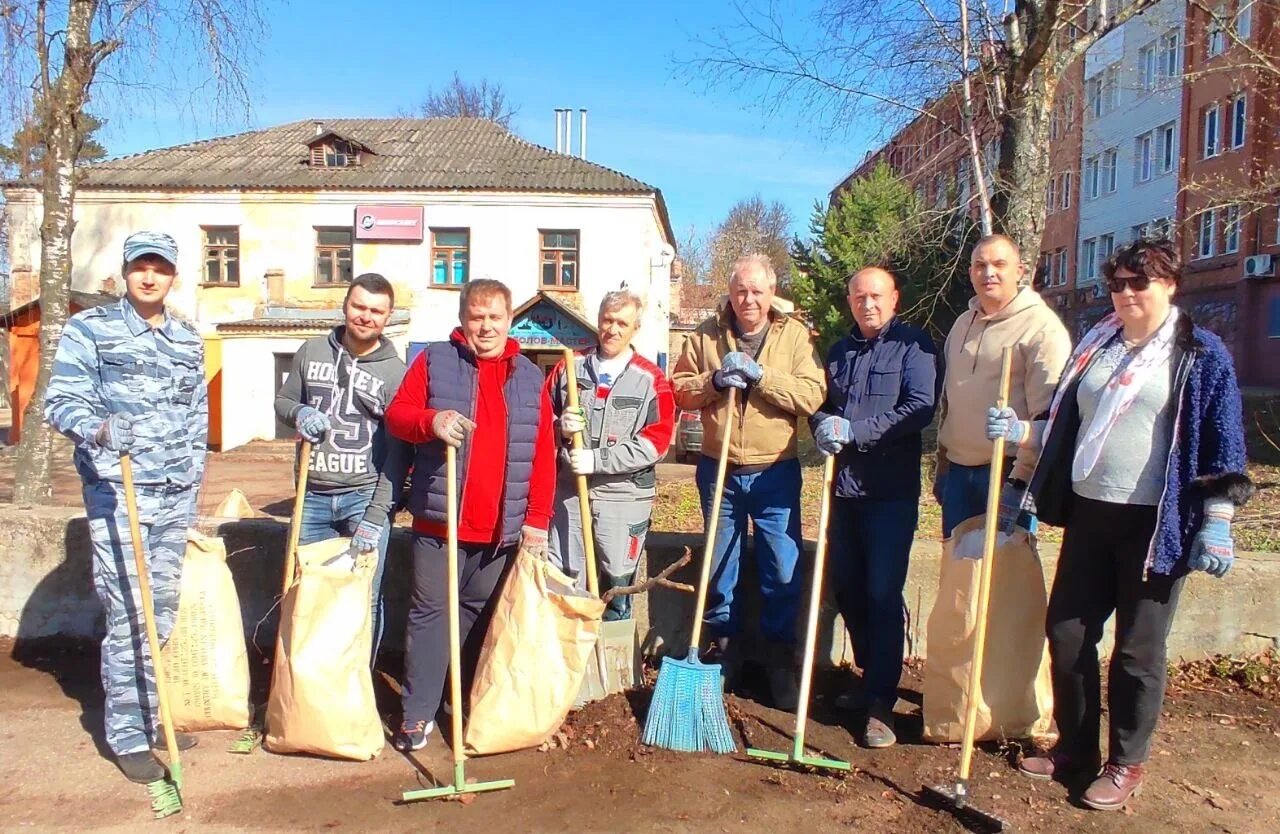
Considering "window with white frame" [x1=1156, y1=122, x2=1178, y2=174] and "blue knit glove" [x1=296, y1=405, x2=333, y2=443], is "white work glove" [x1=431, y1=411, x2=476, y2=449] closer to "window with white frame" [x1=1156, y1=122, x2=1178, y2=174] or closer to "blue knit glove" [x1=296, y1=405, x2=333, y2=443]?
"blue knit glove" [x1=296, y1=405, x2=333, y2=443]

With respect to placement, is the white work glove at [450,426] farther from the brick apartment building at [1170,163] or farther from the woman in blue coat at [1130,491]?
the brick apartment building at [1170,163]

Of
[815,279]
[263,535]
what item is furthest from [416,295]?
[263,535]

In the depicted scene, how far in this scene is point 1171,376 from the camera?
2982 mm

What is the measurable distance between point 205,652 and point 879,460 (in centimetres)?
282

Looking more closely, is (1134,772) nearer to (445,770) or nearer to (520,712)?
(520,712)

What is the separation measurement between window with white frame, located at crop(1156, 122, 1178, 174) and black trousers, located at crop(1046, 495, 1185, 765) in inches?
1089

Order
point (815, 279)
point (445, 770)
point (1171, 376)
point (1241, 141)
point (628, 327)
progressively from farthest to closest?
point (815, 279) < point (1241, 141) < point (628, 327) < point (445, 770) < point (1171, 376)

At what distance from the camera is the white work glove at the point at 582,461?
12.0ft

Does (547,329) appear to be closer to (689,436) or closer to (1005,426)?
(689,436)

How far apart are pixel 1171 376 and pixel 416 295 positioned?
783 inches

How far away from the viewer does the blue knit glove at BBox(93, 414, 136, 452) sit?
303 centimetres

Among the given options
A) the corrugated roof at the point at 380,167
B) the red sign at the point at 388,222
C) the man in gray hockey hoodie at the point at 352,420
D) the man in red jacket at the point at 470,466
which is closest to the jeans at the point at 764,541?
the man in red jacket at the point at 470,466

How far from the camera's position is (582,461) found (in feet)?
12.0

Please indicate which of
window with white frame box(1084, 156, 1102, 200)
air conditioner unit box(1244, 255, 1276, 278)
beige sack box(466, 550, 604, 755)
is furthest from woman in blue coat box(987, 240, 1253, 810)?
window with white frame box(1084, 156, 1102, 200)
